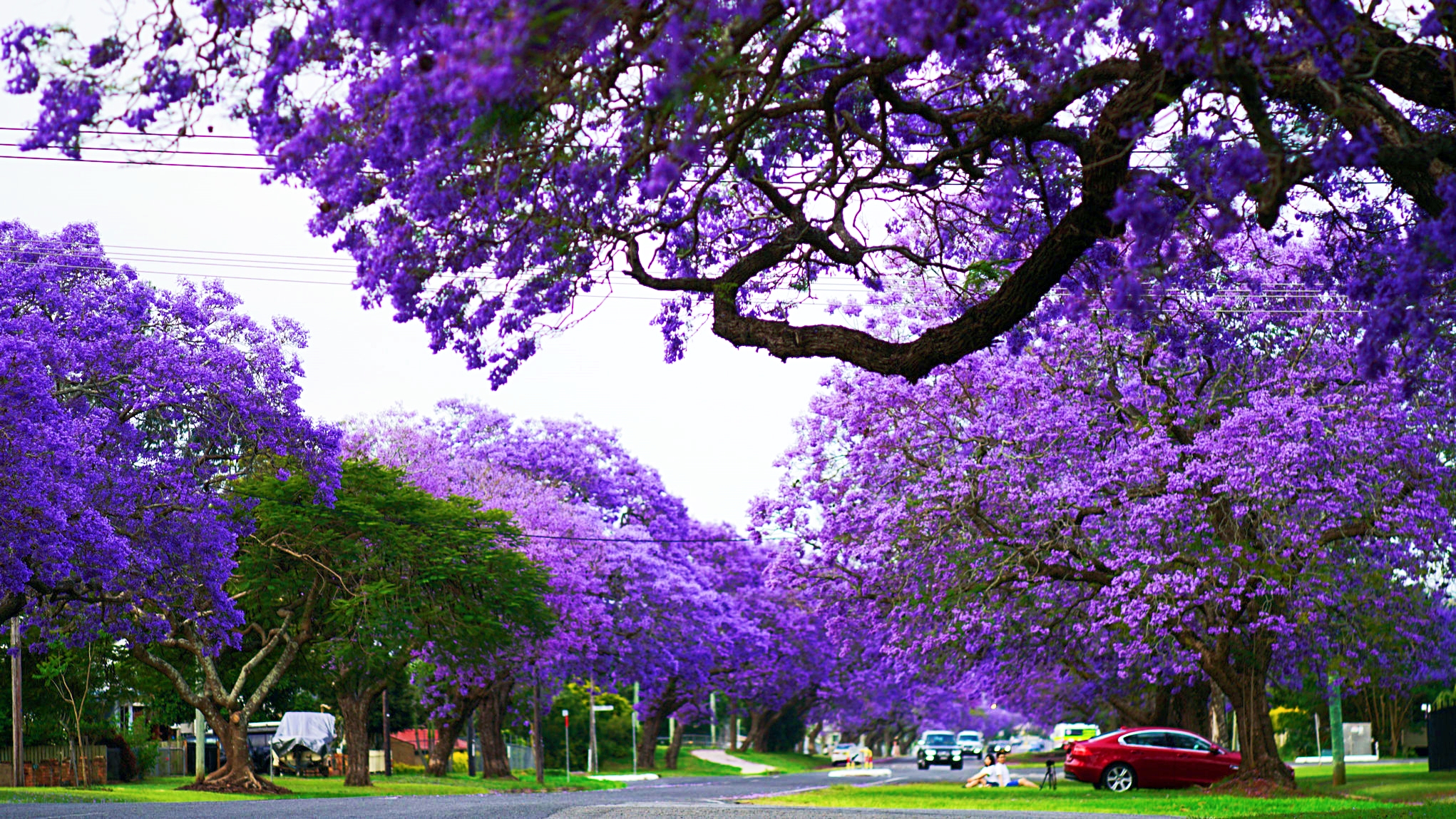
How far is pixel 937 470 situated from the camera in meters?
24.4

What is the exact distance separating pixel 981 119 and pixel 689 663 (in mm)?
38583

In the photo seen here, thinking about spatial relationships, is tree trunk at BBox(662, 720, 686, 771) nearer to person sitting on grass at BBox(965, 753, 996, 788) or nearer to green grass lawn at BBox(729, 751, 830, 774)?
green grass lawn at BBox(729, 751, 830, 774)

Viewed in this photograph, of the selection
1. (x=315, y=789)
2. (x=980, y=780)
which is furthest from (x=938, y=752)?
(x=315, y=789)

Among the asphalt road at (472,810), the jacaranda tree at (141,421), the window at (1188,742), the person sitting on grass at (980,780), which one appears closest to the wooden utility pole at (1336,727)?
the window at (1188,742)

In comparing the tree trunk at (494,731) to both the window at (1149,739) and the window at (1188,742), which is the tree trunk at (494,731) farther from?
the window at (1188,742)

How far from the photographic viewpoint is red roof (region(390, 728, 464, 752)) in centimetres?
6931

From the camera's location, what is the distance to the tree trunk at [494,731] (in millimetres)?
44594

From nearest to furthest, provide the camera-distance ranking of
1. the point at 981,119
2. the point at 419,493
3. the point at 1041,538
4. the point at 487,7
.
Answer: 1. the point at 487,7
2. the point at 981,119
3. the point at 1041,538
4. the point at 419,493

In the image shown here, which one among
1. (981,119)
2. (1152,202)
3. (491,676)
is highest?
(981,119)

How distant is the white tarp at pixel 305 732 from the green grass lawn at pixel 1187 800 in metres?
26.0

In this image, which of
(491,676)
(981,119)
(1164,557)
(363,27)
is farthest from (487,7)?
(491,676)

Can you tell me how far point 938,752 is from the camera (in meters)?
62.0

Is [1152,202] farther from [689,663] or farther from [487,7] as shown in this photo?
[689,663]

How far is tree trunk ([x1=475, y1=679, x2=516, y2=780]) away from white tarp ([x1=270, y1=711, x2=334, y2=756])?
25.6 ft
